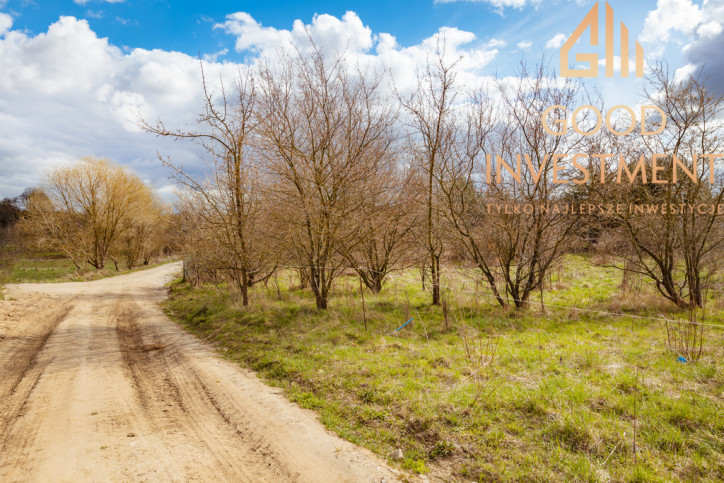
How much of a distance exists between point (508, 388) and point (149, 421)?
4.18 meters

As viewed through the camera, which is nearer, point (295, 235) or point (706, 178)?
point (706, 178)

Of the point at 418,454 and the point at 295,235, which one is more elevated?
the point at 295,235

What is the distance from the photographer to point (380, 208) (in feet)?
33.6

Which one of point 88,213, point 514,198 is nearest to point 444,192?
point 514,198

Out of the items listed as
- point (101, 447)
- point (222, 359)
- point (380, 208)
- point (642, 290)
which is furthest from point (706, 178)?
point (101, 447)

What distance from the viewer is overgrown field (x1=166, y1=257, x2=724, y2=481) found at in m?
3.30

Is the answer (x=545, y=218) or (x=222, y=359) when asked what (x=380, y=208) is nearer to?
(x=545, y=218)

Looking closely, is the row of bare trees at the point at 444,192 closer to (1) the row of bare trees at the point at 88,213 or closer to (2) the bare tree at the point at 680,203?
(2) the bare tree at the point at 680,203

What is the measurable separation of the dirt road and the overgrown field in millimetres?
438

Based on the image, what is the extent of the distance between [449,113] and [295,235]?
16.6ft

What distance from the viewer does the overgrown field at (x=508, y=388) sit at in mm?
3297

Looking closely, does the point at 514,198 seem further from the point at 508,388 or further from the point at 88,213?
the point at 88,213

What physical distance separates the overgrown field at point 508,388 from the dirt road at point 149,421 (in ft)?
1.44

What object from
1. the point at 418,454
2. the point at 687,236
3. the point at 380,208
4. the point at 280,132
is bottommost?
the point at 418,454
